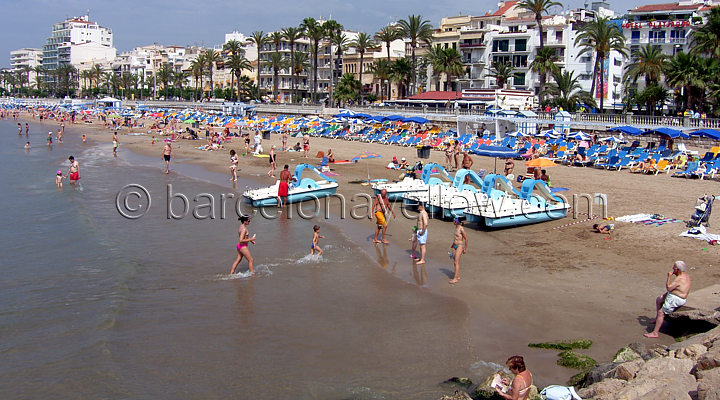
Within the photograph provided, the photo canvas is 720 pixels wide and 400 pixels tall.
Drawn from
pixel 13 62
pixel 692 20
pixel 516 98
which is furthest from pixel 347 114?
pixel 13 62

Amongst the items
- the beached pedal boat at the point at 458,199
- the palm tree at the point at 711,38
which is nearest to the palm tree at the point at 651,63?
the palm tree at the point at 711,38

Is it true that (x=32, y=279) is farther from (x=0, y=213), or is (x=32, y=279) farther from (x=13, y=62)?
(x=13, y=62)

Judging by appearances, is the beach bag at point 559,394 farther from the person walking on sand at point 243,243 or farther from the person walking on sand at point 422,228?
the person walking on sand at point 243,243

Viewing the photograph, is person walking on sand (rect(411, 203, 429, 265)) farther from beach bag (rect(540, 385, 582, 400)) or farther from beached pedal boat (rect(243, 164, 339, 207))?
beached pedal boat (rect(243, 164, 339, 207))

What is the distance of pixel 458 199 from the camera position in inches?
664

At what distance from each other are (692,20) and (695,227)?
5028 centimetres

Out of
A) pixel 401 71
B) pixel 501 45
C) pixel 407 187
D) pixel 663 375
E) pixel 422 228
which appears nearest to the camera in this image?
pixel 663 375

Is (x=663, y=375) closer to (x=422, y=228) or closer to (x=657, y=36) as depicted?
(x=422, y=228)

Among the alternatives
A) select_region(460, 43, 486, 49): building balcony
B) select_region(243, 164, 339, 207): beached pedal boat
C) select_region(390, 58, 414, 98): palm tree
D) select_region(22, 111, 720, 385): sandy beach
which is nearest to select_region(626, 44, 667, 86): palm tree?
select_region(460, 43, 486, 49): building balcony

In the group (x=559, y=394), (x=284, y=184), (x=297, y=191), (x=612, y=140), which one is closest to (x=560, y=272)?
(x=559, y=394)

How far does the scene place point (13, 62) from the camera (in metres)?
192

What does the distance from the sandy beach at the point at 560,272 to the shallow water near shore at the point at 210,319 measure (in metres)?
0.57

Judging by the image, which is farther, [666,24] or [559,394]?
[666,24]

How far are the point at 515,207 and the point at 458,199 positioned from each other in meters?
1.73
